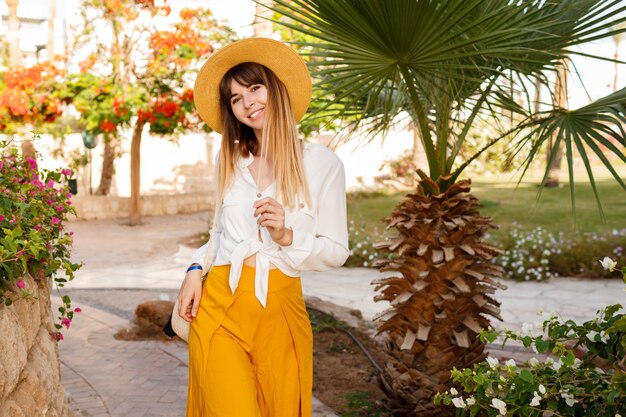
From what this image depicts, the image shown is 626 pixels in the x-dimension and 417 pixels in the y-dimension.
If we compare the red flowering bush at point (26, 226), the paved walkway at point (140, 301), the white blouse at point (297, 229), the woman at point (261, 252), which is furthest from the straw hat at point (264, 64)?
the paved walkway at point (140, 301)

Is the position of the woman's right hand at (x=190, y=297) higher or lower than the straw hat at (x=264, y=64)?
lower

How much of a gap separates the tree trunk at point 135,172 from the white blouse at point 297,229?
1156 centimetres

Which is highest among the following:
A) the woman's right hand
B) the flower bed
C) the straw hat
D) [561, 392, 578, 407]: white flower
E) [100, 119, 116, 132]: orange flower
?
[100, 119, 116, 132]: orange flower

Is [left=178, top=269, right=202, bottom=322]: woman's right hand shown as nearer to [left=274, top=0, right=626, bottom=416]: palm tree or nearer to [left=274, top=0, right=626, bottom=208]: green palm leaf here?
[left=274, top=0, right=626, bottom=208]: green palm leaf

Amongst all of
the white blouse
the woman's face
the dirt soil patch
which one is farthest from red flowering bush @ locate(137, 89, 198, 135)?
the white blouse

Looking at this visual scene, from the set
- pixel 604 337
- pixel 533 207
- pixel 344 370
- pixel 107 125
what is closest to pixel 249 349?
pixel 604 337

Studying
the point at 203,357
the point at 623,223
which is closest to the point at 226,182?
the point at 203,357

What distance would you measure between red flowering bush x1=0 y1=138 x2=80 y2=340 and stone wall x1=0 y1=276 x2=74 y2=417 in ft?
0.23

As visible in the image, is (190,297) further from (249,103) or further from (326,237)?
(249,103)

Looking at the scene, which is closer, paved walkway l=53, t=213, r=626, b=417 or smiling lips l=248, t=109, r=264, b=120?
smiling lips l=248, t=109, r=264, b=120

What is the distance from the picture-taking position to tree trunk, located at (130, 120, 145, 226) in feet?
46.8

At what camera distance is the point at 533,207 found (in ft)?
43.2

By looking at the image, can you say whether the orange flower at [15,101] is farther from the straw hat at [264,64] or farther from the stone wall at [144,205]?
the straw hat at [264,64]

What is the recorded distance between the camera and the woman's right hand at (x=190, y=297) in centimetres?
245
